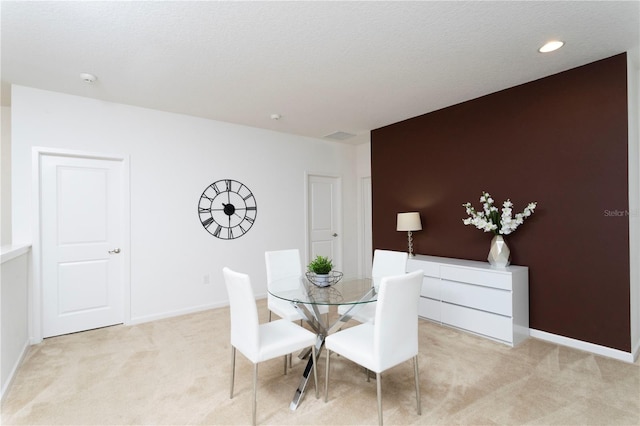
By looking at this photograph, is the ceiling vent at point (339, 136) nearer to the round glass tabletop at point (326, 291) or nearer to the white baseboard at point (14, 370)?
the round glass tabletop at point (326, 291)

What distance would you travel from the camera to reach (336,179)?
5.65m

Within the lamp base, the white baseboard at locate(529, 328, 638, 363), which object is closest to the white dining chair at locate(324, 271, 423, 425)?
the white baseboard at locate(529, 328, 638, 363)

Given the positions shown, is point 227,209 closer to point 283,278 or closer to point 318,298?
point 283,278

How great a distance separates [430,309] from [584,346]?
136 cm

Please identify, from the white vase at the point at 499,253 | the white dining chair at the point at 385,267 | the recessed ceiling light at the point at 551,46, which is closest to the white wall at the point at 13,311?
the white dining chair at the point at 385,267

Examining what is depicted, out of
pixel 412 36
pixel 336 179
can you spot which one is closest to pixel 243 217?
pixel 336 179

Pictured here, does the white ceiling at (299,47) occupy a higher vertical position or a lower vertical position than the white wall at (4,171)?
higher

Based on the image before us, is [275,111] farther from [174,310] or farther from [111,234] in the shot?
[174,310]

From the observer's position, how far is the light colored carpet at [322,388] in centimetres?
196

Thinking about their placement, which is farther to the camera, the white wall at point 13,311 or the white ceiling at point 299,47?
the white wall at point 13,311

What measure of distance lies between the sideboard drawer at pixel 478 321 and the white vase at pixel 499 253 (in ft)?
1.67

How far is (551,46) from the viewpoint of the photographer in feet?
8.22

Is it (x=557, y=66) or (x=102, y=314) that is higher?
(x=557, y=66)

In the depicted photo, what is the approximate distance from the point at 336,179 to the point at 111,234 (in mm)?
3455
